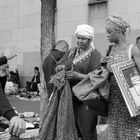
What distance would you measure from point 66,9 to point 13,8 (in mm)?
4249

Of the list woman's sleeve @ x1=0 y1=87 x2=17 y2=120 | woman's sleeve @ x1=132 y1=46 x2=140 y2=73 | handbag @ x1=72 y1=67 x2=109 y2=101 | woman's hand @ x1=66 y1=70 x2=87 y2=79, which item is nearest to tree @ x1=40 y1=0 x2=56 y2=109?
woman's hand @ x1=66 y1=70 x2=87 y2=79

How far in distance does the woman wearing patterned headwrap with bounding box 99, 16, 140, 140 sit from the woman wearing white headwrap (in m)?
0.63

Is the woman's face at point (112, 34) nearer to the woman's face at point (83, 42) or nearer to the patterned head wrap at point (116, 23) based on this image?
the patterned head wrap at point (116, 23)

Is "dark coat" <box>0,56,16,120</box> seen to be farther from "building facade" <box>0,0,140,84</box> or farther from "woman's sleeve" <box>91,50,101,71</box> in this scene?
"building facade" <box>0,0,140,84</box>

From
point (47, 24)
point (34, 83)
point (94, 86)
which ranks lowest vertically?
point (34, 83)

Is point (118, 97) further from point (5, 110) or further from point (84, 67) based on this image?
point (5, 110)

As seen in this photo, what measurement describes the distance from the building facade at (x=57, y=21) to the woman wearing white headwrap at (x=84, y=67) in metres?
8.19

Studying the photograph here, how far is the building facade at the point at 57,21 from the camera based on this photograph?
13.0 metres

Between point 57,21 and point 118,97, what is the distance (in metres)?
12.6

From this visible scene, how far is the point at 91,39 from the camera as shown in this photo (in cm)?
436

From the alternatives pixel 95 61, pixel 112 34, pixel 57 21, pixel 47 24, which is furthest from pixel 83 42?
pixel 57 21

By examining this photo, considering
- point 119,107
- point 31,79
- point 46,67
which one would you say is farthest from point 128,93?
point 31,79

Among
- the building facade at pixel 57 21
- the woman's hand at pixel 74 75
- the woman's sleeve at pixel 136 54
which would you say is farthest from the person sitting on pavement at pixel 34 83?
the woman's sleeve at pixel 136 54

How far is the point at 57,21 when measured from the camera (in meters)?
15.9
